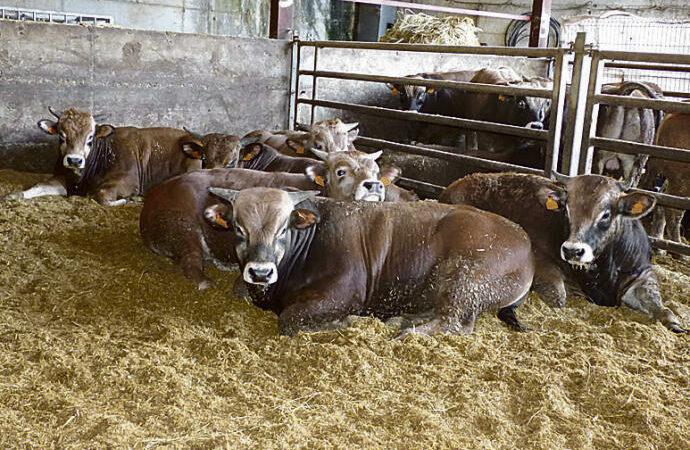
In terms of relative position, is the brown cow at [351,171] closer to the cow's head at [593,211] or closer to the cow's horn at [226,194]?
the cow's horn at [226,194]

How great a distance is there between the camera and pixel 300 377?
3371 millimetres

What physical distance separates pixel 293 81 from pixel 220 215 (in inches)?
215

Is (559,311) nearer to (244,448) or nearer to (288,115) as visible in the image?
(244,448)

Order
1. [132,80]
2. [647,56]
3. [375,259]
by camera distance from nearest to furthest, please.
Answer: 1. [375,259]
2. [647,56]
3. [132,80]

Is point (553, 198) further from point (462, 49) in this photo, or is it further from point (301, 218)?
point (462, 49)

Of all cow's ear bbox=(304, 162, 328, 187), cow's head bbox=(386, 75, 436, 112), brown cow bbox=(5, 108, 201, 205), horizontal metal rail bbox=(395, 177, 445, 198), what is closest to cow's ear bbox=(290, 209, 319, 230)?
cow's ear bbox=(304, 162, 328, 187)

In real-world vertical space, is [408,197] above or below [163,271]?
above

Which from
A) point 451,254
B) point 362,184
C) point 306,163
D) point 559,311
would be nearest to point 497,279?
point 451,254

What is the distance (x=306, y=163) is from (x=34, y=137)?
340 centimetres

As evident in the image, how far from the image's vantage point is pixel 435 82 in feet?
23.7

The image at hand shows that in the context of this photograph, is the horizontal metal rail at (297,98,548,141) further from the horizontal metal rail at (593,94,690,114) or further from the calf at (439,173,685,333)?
the calf at (439,173,685,333)

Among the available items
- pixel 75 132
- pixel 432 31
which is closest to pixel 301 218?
pixel 75 132

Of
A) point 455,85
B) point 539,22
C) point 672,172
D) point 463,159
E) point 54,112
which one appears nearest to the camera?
point 672,172

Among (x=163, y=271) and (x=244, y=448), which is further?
(x=163, y=271)
